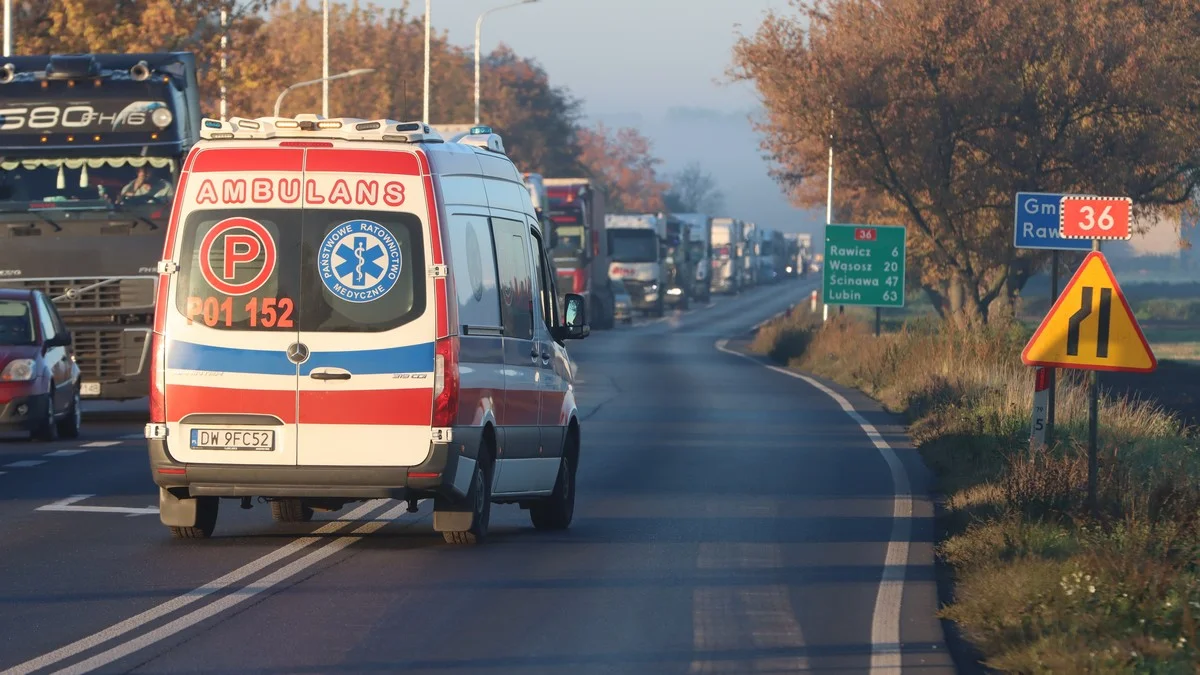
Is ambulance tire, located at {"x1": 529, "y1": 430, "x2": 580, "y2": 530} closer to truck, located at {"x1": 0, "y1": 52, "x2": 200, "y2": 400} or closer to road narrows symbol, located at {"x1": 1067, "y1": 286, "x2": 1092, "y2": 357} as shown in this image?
road narrows symbol, located at {"x1": 1067, "y1": 286, "x2": 1092, "y2": 357}

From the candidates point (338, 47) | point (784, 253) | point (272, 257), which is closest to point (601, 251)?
point (338, 47)

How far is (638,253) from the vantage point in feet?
235

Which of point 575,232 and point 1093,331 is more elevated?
point 1093,331

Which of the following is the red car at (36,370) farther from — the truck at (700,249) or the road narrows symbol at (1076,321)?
the truck at (700,249)

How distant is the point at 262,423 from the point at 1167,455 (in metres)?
8.76

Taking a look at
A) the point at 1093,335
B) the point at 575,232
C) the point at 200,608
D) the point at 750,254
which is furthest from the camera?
the point at 750,254

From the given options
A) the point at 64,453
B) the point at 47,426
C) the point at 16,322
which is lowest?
the point at 64,453

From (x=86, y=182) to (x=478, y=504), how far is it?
36.4ft

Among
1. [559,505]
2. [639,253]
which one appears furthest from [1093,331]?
[639,253]

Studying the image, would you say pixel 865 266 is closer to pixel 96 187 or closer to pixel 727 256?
pixel 96 187

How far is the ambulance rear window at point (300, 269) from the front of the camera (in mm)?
11438

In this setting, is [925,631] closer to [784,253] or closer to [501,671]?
[501,671]

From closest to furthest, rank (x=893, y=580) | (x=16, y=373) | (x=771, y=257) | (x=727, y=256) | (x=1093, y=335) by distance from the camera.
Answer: (x=893, y=580), (x=1093, y=335), (x=16, y=373), (x=727, y=256), (x=771, y=257)

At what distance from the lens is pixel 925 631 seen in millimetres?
9578
